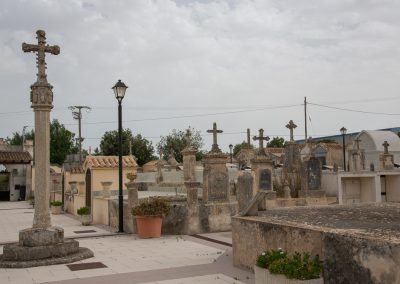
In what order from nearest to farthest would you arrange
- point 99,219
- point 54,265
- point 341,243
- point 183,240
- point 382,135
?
point 341,243, point 54,265, point 183,240, point 99,219, point 382,135

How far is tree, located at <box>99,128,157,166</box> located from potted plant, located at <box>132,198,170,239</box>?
42.9 meters

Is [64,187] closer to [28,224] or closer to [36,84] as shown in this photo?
[28,224]

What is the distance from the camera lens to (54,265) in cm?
905

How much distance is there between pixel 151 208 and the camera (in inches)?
493

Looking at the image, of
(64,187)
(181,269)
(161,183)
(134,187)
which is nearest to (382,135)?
(161,183)

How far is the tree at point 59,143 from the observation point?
58.6 m

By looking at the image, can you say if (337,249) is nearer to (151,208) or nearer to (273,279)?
(273,279)

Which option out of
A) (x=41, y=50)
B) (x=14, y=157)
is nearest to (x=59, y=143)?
(x=14, y=157)

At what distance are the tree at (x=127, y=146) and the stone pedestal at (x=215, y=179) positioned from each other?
40144mm

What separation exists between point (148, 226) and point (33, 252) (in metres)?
3.95

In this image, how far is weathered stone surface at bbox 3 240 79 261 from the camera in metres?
9.23

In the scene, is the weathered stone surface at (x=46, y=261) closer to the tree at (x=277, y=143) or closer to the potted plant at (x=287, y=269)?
the potted plant at (x=287, y=269)

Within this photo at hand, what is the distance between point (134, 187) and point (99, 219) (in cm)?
448

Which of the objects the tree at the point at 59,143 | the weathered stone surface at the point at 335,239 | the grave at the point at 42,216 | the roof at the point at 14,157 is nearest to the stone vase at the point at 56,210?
the grave at the point at 42,216
